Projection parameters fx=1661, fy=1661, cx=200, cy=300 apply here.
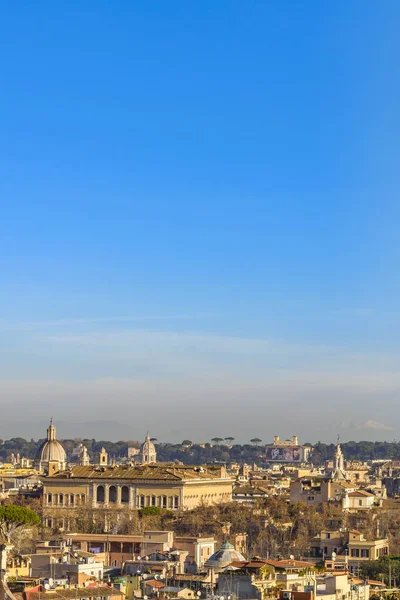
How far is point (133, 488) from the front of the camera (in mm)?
117438

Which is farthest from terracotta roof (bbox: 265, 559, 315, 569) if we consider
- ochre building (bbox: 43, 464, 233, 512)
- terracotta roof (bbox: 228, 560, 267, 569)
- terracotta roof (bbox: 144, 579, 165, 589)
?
ochre building (bbox: 43, 464, 233, 512)

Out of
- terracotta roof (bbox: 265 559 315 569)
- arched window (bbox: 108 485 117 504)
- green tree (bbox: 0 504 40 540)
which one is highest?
arched window (bbox: 108 485 117 504)

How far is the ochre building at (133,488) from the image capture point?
11556 centimetres

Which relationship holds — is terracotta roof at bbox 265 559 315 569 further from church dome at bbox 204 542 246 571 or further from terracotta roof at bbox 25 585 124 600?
terracotta roof at bbox 25 585 124 600

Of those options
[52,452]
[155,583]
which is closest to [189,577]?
[155,583]

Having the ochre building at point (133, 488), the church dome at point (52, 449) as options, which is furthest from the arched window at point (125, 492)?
the church dome at point (52, 449)

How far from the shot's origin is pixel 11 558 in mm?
58125

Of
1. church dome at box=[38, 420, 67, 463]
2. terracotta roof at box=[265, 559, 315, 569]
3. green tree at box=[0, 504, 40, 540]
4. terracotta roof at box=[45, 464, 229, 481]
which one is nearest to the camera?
terracotta roof at box=[265, 559, 315, 569]

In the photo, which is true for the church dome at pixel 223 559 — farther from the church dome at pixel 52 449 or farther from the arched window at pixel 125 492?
the church dome at pixel 52 449

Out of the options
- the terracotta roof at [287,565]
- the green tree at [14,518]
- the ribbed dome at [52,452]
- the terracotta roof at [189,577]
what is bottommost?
the terracotta roof at [189,577]

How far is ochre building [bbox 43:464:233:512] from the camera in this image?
116 metres

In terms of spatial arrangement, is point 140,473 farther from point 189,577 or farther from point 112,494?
point 189,577

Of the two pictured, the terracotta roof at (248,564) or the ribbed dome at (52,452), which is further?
the ribbed dome at (52,452)

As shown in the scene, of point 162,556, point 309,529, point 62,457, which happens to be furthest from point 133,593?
point 62,457
